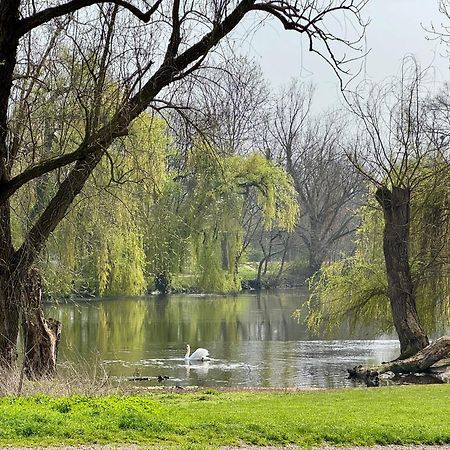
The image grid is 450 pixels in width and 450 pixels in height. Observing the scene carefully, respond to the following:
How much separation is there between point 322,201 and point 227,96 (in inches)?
1990

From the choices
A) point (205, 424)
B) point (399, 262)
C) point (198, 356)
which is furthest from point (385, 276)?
point (205, 424)

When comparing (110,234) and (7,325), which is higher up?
(110,234)

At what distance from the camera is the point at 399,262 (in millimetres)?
21484

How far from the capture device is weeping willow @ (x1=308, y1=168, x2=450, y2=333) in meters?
21.6

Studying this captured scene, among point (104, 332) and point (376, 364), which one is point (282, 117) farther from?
point (376, 364)

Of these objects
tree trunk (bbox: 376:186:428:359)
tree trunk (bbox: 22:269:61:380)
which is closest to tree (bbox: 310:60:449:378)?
tree trunk (bbox: 376:186:428:359)

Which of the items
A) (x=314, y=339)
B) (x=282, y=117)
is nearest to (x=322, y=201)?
(x=282, y=117)

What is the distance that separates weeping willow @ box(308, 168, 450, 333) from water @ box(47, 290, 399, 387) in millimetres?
1249

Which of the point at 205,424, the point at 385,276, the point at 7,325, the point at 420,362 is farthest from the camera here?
the point at 385,276

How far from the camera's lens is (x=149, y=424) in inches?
334

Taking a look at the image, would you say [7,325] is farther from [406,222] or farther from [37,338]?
[406,222]

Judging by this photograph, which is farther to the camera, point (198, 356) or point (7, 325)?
point (198, 356)

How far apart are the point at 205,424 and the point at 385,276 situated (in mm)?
14906

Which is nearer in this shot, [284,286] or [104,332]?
[104,332]
